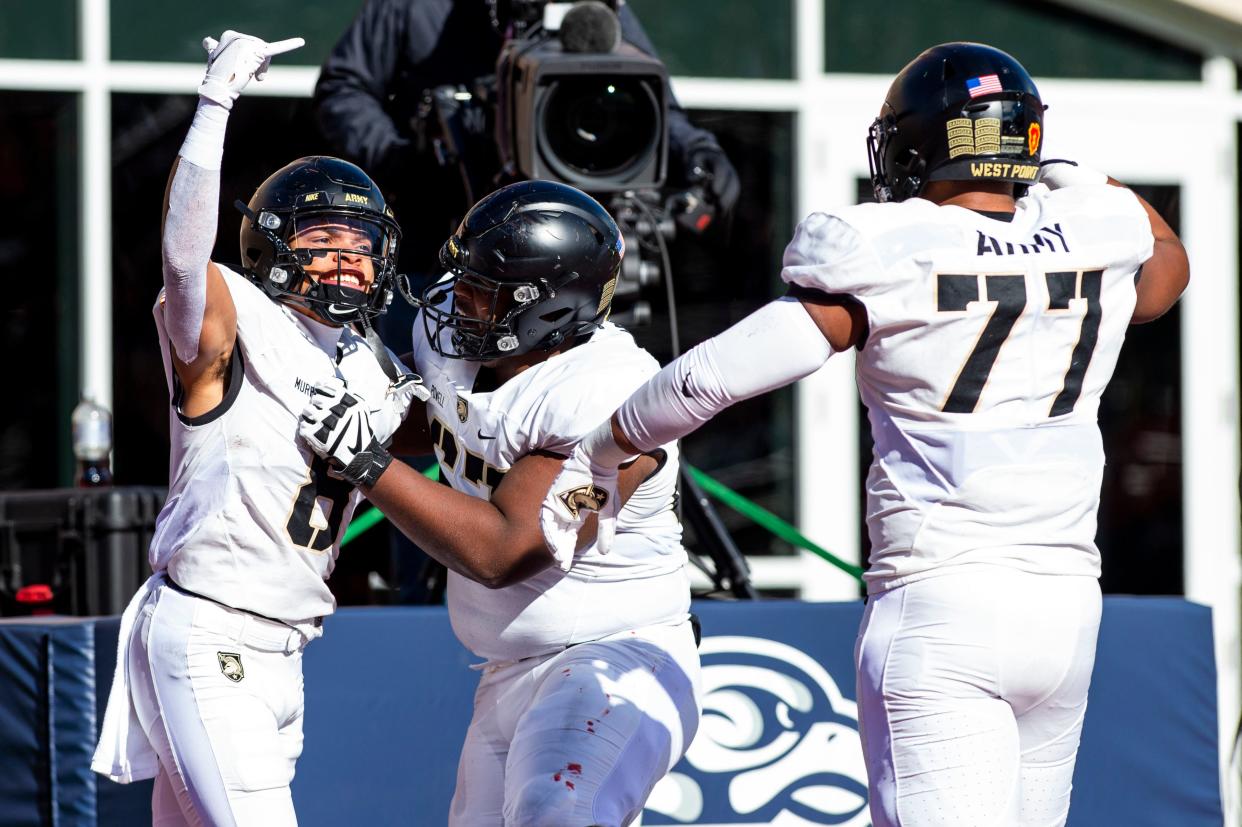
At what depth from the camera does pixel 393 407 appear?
10.2 feet

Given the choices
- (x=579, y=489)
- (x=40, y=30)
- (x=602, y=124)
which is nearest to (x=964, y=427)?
(x=579, y=489)

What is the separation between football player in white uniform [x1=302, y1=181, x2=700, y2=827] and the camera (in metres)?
2.83

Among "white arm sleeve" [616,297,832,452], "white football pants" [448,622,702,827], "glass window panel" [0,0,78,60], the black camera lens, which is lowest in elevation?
"white football pants" [448,622,702,827]

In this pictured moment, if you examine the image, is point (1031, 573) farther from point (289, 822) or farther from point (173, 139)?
point (173, 139)

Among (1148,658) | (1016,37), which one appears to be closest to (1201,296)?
(1016,37)

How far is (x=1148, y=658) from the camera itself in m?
4.29

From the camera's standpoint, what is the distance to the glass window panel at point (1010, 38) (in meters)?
7.21

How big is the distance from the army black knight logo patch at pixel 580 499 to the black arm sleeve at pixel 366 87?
2196 millimetres

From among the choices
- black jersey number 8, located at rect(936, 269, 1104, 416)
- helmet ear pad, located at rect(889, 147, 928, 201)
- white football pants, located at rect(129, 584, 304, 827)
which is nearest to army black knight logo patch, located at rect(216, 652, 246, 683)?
white football pants, located at rect(129, 584, 304, 827)

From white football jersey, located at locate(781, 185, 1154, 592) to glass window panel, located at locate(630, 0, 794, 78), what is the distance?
454 centimetres

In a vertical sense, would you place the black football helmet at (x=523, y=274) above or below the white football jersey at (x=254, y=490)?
above

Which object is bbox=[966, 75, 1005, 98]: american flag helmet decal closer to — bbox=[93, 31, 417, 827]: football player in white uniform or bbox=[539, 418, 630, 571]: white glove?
bbox=[539, 418, 630, 571]: white glove

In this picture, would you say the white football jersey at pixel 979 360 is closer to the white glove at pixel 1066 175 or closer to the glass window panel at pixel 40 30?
the white glove at pixel 1066 175

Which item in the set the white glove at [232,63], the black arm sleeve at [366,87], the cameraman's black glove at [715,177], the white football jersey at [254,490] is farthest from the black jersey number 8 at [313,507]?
the cameraman's black glove at [715,177]
